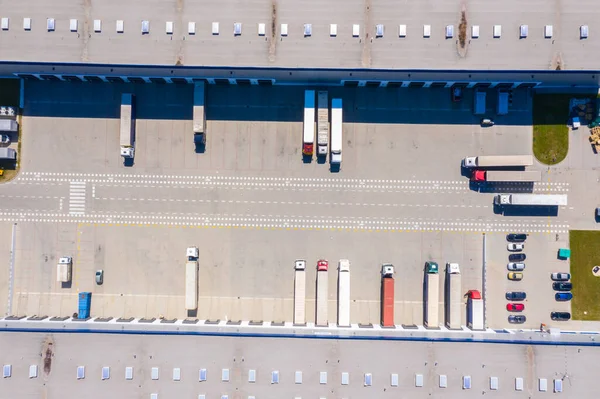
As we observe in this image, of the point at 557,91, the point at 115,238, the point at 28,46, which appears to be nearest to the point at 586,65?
the point at 557,91

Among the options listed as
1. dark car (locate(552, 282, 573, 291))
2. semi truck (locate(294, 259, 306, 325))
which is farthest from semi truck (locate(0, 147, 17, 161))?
dark car (locate(552, 282, 573, 291))

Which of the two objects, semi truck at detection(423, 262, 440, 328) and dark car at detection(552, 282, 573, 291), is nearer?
semi truck at detection(423, 262, 440, 328)

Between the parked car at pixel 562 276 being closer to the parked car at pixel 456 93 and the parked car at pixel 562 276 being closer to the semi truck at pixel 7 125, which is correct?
the parked car at pixel 456 93

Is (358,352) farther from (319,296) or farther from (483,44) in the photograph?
(483,44)

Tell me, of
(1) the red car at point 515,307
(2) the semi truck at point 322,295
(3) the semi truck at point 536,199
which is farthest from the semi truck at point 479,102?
(2) the semi truck at point 322,295

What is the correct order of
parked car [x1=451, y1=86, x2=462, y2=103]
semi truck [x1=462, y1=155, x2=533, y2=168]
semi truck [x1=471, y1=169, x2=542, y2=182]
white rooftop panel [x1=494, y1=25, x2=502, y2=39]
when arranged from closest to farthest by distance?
white rooftop panel [x1=494, y1=25, x2=502, y2=39]
semi truck [x1=462, y1=155, x2=533, y2=168]
semi truck [x1=471, y1=169, x2=542, y2=182]
parked car [x1=451, y1=86, x2=462, y2=103]

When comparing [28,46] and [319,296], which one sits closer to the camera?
[28,46]

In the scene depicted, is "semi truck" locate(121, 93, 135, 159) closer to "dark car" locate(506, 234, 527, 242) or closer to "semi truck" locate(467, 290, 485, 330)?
"semi truck" locate(467, 290, 485, 330)
